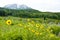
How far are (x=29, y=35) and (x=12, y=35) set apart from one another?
0.61m

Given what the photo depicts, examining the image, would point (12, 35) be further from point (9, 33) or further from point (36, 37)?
point (36, 37)

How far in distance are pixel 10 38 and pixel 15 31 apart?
16.2 inches

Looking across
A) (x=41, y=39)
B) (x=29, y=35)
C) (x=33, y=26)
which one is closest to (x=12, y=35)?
(x=29, y=35)

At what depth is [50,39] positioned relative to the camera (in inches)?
297

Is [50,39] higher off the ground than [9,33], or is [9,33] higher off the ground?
[9,33]

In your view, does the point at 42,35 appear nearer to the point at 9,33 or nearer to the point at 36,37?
the point at 36,37

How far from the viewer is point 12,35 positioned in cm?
625

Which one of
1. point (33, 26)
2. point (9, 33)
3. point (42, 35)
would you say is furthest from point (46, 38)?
point (9, 33)

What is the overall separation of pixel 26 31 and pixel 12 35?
680mm

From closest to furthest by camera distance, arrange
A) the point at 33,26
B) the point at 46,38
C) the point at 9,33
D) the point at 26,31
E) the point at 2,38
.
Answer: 1. the point at 2,38
2. the point at 9,33
3. the point at 26,31
4. the point at 46,38
5. the point at 33,26

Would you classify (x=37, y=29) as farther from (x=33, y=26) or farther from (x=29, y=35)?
(x=29, y=35)

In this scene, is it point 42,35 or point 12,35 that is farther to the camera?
point 42,35

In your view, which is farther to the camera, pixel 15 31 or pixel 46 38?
pixel 46 38

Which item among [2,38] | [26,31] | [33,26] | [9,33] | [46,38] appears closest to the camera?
[2,38]
